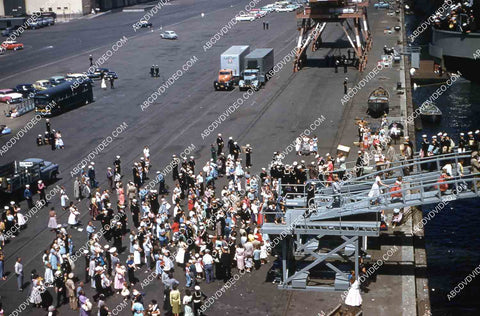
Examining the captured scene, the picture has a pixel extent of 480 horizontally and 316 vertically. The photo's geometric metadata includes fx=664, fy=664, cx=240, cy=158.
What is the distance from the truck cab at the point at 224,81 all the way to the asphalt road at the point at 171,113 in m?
1.01

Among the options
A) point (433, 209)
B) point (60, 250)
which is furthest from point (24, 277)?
point (433, 209)

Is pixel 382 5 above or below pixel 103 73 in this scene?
above

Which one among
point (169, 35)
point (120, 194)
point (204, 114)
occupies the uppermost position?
point (169, 35)

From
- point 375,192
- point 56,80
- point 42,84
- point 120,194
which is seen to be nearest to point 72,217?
point 120,194

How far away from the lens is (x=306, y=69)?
7738 cm

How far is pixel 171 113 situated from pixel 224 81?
9584 mm

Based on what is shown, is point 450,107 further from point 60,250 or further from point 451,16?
point 60,250

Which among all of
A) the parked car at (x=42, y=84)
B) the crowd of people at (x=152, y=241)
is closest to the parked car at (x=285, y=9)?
the parked car at (x=42, y=84)

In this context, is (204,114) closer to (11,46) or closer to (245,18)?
(11,46)

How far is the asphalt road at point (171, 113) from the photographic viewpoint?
106 ft

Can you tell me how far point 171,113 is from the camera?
2438 inches

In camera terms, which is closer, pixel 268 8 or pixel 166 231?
pixel 166 231

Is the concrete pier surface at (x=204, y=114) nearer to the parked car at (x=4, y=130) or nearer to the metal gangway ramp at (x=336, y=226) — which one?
the metal gangway ramp at (x=336, y=226)

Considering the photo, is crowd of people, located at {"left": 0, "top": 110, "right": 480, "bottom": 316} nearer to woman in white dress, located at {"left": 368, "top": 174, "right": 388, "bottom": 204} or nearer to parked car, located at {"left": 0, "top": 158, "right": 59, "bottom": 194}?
parked car, located at {"left": 0, "top": 158, "right": 59, "bottom": 194}
